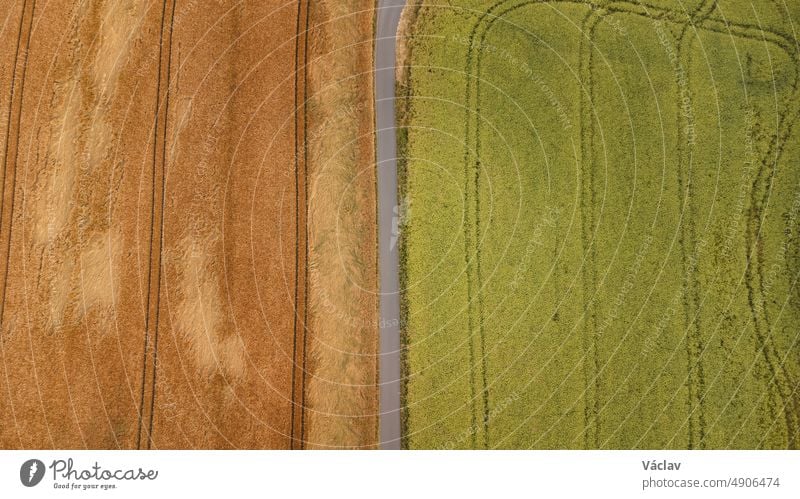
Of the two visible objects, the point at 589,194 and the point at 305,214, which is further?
the point at 589,194

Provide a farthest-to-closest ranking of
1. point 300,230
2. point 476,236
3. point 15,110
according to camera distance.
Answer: point 476,236
point 300,230
point 15,110

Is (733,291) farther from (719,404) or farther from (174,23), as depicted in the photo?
(174,23)

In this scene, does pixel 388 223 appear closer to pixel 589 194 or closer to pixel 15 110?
pixel 589 194

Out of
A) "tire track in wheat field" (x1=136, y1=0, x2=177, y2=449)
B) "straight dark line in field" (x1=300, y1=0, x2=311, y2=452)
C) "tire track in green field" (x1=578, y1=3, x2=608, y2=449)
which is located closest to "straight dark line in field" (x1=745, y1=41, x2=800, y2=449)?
"tire track in green field" (x1=578, y1=3, x2=608, y2=449)

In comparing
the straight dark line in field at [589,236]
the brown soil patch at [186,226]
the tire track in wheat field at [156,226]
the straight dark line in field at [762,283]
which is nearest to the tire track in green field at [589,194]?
the straight dark line in field at [589,236]

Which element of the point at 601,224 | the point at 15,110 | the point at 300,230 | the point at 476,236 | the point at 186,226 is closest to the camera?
the point at 15,110

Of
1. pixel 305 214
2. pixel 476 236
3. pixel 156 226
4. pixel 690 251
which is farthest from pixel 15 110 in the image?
pixel 690 251
